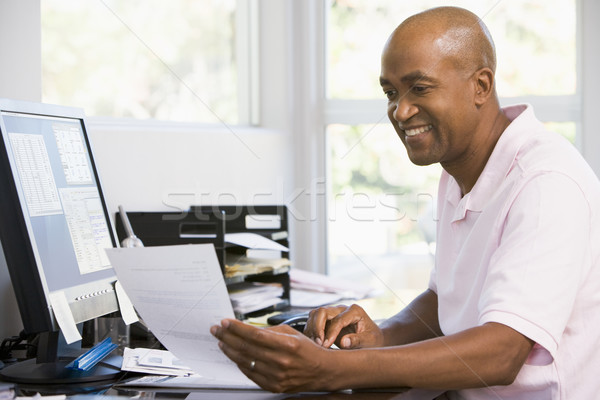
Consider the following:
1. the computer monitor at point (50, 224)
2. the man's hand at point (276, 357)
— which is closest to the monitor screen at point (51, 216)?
the computer monitor at point (50, 224)

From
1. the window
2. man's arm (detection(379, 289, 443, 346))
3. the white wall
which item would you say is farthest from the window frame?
man's arm (detection(379, 289, 443, 346))

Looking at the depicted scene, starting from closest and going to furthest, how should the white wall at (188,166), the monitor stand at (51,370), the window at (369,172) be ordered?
the monitor stand at (51,370), the white wall at (188,166), the window at (369,172)

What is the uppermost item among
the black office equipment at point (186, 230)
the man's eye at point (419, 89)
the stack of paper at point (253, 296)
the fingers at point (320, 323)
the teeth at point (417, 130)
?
the man's eye at point (419, 89)

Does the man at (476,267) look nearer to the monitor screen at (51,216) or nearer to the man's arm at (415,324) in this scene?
the man's arm at (415,324)

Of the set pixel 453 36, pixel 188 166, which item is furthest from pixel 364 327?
pixel 188 166

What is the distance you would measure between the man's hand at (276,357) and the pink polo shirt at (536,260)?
26cm

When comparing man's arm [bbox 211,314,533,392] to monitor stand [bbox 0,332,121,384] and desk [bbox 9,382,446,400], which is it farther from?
monitor stand [bbox 0,332,121,384]

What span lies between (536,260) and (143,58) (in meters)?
1.77

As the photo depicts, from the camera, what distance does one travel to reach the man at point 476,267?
3.16ft

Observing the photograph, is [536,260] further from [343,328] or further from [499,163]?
A: [343,328]

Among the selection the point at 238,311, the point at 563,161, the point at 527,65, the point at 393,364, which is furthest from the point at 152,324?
the point at 527,65

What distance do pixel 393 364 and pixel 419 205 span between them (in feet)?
6.85

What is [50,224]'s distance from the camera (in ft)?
4.02

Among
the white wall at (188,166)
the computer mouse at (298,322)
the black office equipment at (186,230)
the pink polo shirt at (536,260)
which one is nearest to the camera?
the pink polo shirt at (536,260)
